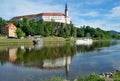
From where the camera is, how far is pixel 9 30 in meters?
131

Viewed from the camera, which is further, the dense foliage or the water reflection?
the dense foliage

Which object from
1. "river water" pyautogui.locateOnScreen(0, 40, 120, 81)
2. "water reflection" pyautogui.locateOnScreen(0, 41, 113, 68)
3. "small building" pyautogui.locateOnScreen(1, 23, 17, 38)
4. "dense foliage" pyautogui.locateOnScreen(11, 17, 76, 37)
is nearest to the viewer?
"river water" pyautogui.locateOnScreen(0, 40, 120, 81)

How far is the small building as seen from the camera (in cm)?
12788

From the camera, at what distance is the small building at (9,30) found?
420 ft

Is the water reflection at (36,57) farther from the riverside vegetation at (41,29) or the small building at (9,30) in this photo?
the small building at (9,30)

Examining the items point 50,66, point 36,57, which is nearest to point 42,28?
point 36,57

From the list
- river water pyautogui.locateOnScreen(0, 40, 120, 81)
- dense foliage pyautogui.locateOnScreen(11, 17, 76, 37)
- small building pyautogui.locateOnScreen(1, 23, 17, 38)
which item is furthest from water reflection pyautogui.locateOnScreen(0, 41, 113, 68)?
small building pyautogui.locateOnScreen(1, 23, 17, 38)

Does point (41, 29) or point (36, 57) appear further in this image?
point (41, 29)

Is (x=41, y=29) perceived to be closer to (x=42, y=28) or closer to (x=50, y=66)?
(x=42, y=28)

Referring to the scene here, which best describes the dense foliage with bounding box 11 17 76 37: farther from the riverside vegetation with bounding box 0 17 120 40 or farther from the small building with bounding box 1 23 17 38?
the small building with bounding box 1 23 17 38

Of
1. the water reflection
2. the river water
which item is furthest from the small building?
the river water

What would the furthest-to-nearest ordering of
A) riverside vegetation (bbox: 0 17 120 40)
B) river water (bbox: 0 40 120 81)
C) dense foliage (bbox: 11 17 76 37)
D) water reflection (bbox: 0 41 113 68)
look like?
1. dense foliage (bbox: 11 17 76 37)
2. riverside vegetation (bbox: 0 17 120 40)
3. water reflection (bbox: 0 41 113 68)
4. river water (bbox: 0 40 120 81)

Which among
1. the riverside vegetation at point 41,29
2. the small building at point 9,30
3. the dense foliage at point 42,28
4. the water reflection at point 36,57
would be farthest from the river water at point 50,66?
the small building at point 9,30

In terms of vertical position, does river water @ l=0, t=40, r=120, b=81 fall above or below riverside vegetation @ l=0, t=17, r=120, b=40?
below
